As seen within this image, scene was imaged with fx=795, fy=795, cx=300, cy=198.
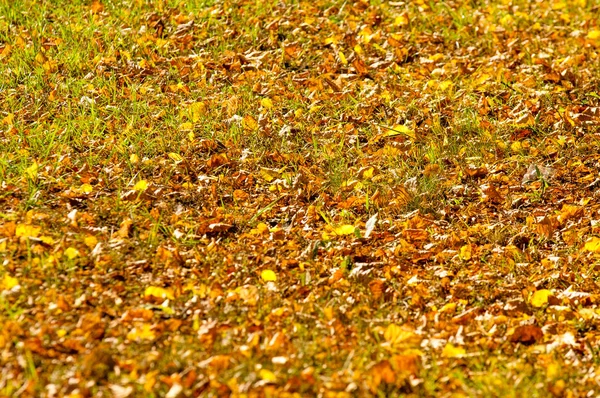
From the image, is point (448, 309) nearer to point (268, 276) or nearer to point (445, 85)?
point (268, 276)

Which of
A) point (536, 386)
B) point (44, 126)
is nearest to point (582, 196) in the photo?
point (536, 386)

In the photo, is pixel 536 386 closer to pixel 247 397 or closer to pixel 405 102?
pixel 247 397

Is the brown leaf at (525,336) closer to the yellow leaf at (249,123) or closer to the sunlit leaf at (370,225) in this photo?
the sunlit leaf at (370,225)

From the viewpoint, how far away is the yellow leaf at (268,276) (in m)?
3.80

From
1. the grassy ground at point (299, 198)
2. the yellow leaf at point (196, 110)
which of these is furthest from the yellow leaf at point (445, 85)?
the yellow leaf at point (196, 110)

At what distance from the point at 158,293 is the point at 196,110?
2093mm

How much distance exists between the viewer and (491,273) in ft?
13.3

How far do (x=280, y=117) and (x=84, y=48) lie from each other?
1.70 metres

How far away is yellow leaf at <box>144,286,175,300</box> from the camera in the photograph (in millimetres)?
3471

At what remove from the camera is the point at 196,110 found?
17.4 feet

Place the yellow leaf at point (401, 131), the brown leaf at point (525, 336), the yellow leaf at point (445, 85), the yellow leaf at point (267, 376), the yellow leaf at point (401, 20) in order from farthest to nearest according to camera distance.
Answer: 1. the yellow leaf at point (401, 20)
2. the yellow leaf at point (445, 85)
3. the yellow leaf at point (401, 131)
4. the brown leaf at point (525, 336)
5. the yellow leaf at point (267, 376)

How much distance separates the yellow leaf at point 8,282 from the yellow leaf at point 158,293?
0.55m

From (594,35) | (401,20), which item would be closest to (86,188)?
(401,20)

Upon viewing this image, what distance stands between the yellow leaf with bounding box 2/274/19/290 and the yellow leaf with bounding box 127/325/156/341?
579 mm
